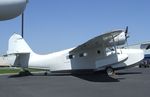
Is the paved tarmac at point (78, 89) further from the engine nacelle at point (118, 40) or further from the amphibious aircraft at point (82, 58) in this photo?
the amphibious aircraft at point (82, 58)

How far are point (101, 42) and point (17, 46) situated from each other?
23.1 feet

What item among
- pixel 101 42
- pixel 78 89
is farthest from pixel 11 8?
pixel 101 42

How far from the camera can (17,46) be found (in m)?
25.7

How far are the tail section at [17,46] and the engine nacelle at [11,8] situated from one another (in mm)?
23293

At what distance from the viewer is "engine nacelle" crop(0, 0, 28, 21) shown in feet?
6.33

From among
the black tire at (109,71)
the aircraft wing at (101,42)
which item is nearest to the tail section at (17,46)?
the aircraft wing at (101,42)

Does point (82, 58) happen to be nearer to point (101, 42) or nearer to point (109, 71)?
point (101, 42)

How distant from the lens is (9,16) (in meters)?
2.00

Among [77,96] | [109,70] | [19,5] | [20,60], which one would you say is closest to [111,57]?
[109,70]

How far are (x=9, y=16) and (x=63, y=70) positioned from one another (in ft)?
74.0

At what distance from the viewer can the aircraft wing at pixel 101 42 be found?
2094 cm

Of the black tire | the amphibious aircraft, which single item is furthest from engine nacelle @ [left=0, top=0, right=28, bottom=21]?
the black tire

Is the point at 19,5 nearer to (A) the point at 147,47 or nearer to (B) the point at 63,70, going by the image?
(B) the point at 63,70

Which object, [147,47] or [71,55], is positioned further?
[147,47]
